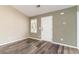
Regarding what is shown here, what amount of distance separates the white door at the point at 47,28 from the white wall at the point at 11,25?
1.79m

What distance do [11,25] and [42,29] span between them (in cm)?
232

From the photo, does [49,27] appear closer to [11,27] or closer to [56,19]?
[56,19]

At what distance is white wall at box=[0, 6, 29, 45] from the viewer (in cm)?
462

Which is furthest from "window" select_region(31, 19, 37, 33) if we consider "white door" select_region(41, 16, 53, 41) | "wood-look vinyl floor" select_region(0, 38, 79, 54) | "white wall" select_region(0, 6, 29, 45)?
"wood-look vinyl floor" select_region(0, 38, 79, 54)

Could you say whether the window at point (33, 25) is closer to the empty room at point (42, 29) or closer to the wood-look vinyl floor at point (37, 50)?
the empty room at point (42, 29)

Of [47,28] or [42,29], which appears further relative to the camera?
[42,29]

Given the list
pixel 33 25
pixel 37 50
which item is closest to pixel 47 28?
pixel 33 25

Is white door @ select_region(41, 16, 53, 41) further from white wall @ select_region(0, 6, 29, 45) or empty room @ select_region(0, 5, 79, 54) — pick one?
white wall @ select_region(0, 6, 29, 45)

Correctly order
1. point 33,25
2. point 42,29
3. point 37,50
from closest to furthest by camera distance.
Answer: point 37,50
point 42,29
point 33,25

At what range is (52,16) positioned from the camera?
521cm

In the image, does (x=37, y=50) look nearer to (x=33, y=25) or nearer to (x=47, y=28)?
(x=47, y=28)

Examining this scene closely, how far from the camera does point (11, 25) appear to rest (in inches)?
208

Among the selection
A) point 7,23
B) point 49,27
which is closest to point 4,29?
point 7,23

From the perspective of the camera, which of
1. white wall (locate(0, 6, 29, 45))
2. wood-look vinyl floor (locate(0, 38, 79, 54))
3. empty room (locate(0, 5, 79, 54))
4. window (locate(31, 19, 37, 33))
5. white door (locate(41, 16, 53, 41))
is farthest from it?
window (locate(31, 19, 37, 33))
